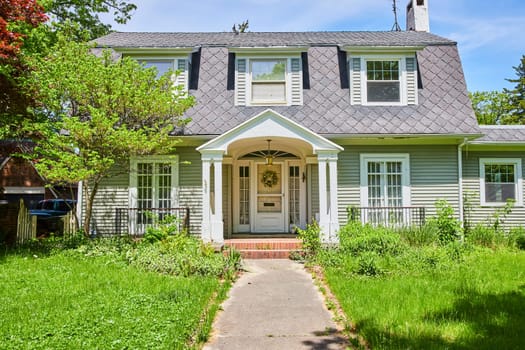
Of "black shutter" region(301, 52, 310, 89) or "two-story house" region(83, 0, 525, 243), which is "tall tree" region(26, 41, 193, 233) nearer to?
"two-story house" region(83, 0, 525, 243)

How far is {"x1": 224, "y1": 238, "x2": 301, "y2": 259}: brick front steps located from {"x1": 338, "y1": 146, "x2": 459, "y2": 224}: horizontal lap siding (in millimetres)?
2000

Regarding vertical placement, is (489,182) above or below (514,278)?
above

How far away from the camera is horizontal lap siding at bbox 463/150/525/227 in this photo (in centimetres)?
1078

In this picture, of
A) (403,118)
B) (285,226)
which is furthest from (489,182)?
(285,226)

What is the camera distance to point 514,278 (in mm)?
6406

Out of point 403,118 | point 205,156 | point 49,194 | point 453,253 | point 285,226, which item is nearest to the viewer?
point 453,253

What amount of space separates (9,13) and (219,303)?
27.4 ft

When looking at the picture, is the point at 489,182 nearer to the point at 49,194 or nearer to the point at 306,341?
the point at 306,341

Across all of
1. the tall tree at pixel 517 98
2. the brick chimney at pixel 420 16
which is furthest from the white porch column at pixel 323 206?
the tall tree at pixel 517 98

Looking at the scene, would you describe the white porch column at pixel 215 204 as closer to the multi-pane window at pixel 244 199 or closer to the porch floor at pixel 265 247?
the porch floor at pixel 265 247

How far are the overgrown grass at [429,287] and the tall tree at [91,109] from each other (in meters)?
5.09

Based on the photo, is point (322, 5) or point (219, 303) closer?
point (219, 303)

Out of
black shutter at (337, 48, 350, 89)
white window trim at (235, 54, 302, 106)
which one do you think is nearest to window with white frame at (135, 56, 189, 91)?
white window trim at (235, 54, 302, 106)

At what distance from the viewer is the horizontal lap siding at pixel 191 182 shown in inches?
410
